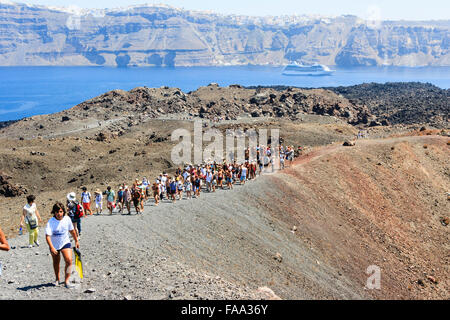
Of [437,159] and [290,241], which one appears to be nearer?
[290,241]

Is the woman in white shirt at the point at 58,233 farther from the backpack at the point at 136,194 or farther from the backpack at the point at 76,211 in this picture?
the backpack at the point at 136,194

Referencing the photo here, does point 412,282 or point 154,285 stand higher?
point 154,285

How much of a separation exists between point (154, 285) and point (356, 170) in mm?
18631

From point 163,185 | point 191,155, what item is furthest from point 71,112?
point 163,185

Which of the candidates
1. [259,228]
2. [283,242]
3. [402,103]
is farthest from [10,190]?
[402,103]

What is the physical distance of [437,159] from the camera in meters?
29.3

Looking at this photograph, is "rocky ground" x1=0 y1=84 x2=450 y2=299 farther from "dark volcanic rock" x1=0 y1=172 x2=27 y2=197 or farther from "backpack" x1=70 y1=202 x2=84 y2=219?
"backpack" x1=70 y1=202 x2=84 y2=219

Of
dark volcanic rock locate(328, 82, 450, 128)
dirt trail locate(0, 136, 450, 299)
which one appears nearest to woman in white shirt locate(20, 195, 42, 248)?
dirt trail locate(0, 136, 450, 299)

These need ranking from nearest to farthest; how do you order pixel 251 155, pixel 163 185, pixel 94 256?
pixel 94 256 → pixel 163 185 → pixel 251 155

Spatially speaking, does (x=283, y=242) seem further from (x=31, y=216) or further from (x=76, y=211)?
(x=31, y=216)

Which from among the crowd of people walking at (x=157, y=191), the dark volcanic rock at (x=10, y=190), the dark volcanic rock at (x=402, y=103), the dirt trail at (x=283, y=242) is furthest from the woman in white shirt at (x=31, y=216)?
the dark volcanic rock at (x=402, y=103)
